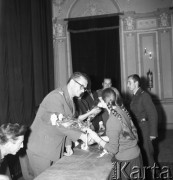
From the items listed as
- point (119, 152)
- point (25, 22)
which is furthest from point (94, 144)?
point (25, 22)

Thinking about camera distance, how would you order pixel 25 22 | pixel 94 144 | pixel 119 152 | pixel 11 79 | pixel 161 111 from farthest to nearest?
A: pixel 161 111 < pixel 25 22 < pixel 11 79 < pixel 94 144 < pixel 119 152

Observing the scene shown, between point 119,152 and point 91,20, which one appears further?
point 91,20

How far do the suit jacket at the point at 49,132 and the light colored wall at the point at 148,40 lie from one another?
19.1 feet

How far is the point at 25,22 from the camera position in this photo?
605 cm

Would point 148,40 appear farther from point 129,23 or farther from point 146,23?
point 129,23

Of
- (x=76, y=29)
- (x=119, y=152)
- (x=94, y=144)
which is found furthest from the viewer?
(x=76, y=29)

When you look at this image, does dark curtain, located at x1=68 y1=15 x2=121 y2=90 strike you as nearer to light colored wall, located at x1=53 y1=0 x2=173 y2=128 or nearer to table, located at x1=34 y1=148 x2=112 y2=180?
light colored wall, located at x1=53 y1=0 x2=173 y2=128

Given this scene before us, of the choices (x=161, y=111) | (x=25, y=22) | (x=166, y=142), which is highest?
(x=25, y=22)

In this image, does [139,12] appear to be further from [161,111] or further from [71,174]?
[71,174]

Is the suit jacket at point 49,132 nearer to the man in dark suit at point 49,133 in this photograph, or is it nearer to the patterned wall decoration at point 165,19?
the man in dark suit at point 49,133

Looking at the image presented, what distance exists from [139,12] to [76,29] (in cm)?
200

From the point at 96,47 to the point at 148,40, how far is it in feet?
5.34

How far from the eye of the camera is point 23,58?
19.3 feet

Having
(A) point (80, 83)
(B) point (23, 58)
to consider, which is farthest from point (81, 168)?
(B) point (23, 58)
